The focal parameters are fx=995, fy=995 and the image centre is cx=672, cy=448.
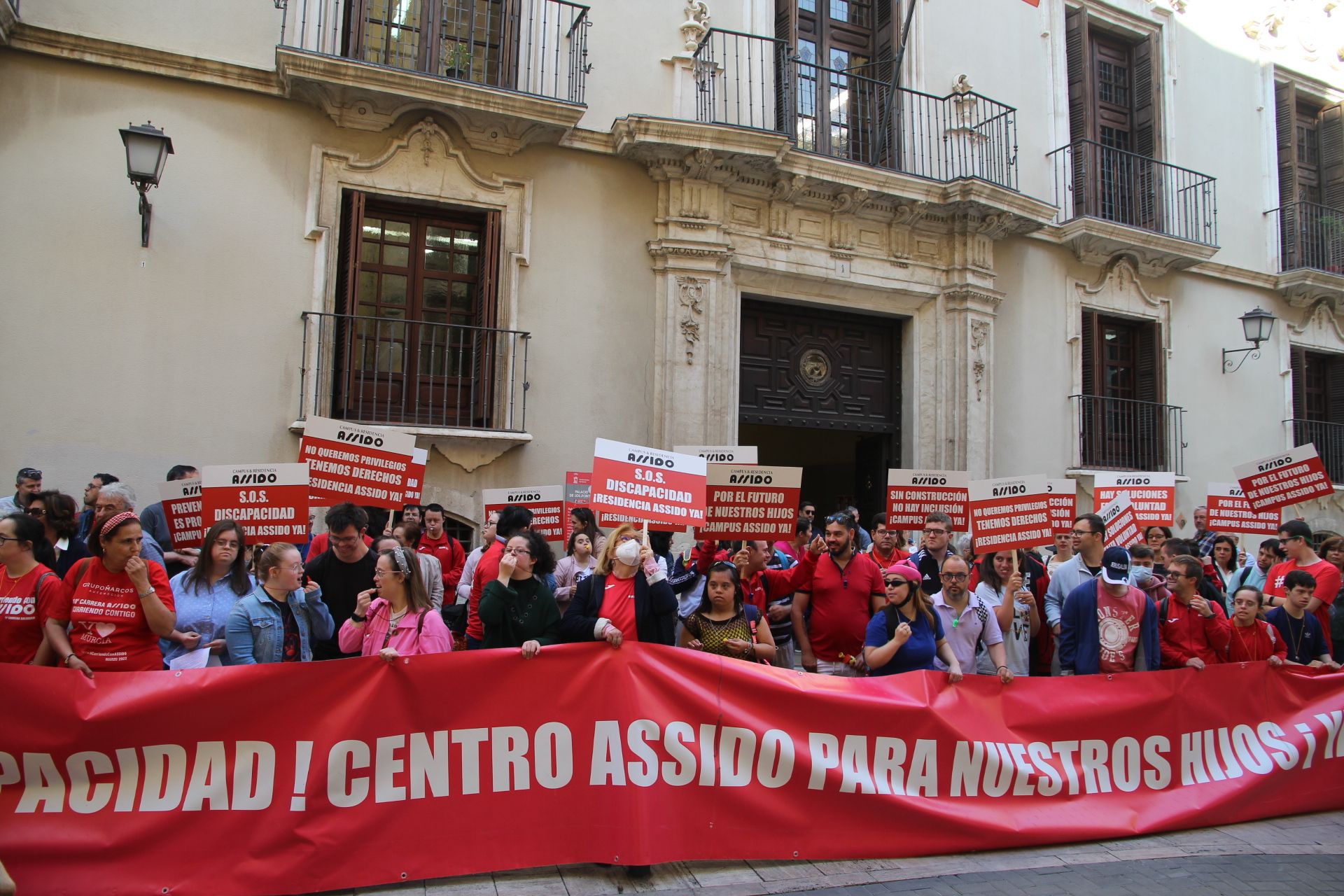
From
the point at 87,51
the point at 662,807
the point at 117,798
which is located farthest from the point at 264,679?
the point at 87,51

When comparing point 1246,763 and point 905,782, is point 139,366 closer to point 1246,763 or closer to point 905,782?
point 905,782

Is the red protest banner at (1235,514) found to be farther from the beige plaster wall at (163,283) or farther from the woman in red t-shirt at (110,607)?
the woman in red t-shirt at (110,607)

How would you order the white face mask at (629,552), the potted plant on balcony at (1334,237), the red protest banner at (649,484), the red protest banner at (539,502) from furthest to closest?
the potted plant on balcony at (1334,237), the red protest banner at (539,502), the red protest banner at (649,484), the white face mask at (629,552)

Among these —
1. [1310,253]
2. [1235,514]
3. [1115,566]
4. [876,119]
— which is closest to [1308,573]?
[1115,566]

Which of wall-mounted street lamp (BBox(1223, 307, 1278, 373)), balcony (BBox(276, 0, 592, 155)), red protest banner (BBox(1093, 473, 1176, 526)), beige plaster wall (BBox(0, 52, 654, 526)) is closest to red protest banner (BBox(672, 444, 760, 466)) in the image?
beige plaster wall (BBox(0, 52, 654, 526))

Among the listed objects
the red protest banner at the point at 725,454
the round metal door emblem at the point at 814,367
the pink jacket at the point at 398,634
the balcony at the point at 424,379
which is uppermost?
the round metal door emblem at the point at 814,367

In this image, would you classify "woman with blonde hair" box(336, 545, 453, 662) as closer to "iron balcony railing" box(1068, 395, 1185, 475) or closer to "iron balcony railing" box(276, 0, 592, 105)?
"iron balcony railing" box(276, 0, 592, 105)

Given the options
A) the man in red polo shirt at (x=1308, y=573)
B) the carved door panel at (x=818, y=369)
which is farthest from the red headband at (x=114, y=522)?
the carved door panel at (x=818, y=369)

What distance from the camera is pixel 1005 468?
12461 millimetres

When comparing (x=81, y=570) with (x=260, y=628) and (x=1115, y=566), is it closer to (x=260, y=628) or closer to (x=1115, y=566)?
(x=260, y=628)

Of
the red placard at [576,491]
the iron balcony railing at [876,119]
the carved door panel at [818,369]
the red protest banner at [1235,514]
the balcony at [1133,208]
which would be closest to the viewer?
the red placard at [576,491]

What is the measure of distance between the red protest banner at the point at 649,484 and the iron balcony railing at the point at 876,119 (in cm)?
672

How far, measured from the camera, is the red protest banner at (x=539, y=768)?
416cm

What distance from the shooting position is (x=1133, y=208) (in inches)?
549
